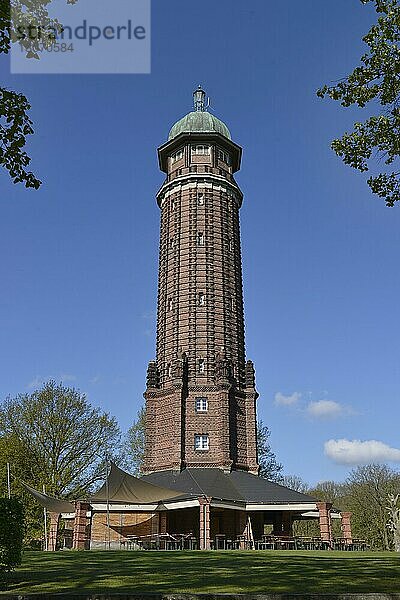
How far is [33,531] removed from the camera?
41.8m

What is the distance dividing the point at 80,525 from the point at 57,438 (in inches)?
553

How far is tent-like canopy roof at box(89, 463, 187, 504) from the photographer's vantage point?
30719 mm

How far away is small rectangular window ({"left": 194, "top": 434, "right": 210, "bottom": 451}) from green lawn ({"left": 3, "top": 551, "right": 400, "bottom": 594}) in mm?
19534

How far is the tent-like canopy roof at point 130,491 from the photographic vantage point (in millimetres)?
30719

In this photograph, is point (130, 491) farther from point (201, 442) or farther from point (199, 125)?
point (199, 125)

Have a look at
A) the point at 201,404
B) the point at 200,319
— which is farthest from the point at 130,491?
the point at 200,319

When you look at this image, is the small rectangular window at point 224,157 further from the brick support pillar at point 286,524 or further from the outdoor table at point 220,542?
the outdoor table at point 220,542

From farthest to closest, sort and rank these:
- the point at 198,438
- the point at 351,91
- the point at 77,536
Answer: the point at 198,438 < the point at 77,536 < the point at 351,91

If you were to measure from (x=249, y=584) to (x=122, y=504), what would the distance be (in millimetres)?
21728

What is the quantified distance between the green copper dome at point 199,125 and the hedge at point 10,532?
34806mm

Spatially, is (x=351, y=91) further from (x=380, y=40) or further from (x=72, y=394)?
(x=72, y=394)

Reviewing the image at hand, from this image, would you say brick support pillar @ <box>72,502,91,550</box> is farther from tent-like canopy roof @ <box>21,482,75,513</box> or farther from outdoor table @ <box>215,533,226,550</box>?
outdoor table @ <box>215,533,226,550</box>

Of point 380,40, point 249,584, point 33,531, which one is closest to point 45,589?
point 249,584

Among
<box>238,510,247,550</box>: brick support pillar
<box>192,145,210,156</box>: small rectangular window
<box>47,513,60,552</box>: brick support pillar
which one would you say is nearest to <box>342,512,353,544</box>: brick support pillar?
<box>238,510,247,550</box>: brick support pillar
